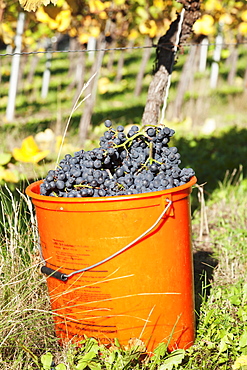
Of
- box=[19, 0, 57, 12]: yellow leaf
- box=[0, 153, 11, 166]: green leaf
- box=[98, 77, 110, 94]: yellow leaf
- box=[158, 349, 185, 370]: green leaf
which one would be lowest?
box=[158, 349, 185, 370]: green leaf

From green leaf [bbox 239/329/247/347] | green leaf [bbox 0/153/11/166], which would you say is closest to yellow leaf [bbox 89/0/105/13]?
green leaf [bbox 0/153/11/166]

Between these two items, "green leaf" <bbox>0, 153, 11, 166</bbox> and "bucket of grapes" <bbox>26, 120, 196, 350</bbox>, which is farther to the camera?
"green leaf" <bbox>0, 153, 11, 166</bbox>

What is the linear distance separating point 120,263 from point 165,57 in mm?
1464

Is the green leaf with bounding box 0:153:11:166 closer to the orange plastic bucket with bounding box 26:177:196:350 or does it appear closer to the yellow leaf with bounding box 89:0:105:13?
the orange plastic bucket with bounding box 26:177:196:350

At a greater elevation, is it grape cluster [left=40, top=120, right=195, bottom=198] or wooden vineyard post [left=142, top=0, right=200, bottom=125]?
wooden vineyard post [left=142, top=0, right=200, bottom=125]

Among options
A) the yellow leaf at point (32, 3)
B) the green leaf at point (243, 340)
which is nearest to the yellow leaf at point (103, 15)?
the yellow leaf at point (32, 3)

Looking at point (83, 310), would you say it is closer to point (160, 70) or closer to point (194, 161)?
point (160, 70)

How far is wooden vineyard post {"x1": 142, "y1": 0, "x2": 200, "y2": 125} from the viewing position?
2510 millimetres

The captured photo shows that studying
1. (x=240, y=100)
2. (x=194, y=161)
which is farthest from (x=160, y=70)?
(x=240, y=100)

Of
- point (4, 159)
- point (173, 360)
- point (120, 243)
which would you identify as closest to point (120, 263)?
point (120, 243)

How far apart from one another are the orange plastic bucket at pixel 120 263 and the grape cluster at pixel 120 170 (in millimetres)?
80

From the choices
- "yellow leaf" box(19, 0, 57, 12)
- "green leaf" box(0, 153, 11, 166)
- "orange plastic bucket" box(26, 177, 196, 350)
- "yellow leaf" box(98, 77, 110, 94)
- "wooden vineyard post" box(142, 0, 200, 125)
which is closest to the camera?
"orange plastic bucket" box(26, 177, 196, 350)

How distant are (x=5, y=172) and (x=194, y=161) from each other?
80.1 inches

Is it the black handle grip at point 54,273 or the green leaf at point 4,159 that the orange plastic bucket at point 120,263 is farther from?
the green leaf at point 4,159
